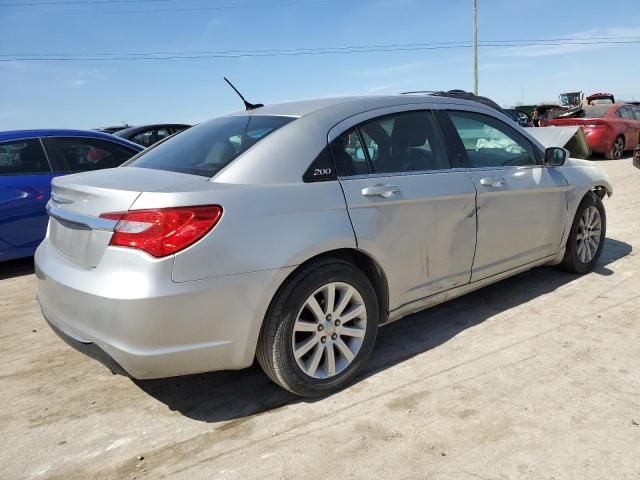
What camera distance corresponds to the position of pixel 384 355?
3434 mm

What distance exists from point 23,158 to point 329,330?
172 inches

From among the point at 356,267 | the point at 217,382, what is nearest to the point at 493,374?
the point at 356,267

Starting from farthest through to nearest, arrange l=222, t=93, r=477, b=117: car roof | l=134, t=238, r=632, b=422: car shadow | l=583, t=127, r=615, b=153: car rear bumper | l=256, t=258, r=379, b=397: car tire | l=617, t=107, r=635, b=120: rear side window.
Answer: l=617, t=107, r=635, b=120: rear side window
l=583, t=127, r=615, b=153: car rear bumper
l=222, t=93, r=477, b=117: car roof
l=134, t=238, r=632, b=422: car shadow
l=256, t=258, r=379, b=397: car tire

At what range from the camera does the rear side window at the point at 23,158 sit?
5.52 meters

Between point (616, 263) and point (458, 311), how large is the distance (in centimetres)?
208

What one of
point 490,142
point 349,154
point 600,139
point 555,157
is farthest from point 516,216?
point 600,139

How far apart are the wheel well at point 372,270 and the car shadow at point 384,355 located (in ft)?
1.25

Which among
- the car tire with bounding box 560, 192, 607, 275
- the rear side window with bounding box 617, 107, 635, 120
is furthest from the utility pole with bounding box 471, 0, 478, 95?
the car tire with bounding box 560, 192, 607, 275

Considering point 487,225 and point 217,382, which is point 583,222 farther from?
point 217,382

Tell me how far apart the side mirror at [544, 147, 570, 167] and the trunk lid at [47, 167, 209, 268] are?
287cm

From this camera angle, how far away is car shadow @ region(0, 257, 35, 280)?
5770 mm

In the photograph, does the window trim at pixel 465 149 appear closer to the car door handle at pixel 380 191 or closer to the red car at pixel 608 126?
the car door handle at pixel 380 191

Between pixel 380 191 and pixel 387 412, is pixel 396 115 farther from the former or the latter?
pixel 387 412

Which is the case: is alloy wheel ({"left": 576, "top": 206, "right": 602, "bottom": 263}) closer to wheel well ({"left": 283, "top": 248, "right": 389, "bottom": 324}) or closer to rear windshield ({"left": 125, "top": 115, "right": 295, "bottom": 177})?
wheel well ({"left": 283, "top": 248, "right": 389, "bottom": 324})
